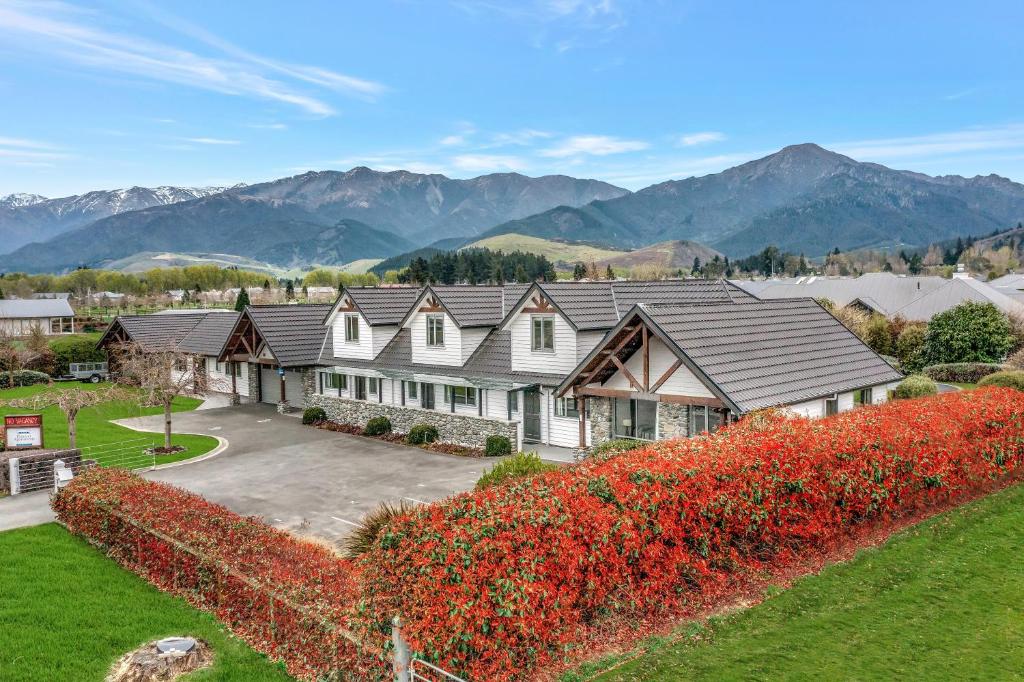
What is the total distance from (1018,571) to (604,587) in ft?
24.2

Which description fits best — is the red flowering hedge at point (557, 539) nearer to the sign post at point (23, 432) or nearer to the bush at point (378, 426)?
the sign post at point (23, 432)

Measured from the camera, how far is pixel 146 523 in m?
14.6

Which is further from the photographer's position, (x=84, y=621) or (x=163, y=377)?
(x=163, y=377)

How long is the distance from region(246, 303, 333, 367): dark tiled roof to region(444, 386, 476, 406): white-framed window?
10.8m

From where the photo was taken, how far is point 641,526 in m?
10.5

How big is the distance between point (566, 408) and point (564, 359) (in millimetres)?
1845

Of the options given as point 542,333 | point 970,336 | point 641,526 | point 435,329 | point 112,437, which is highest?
point 435,329

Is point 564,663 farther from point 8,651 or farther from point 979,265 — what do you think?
point 979,265

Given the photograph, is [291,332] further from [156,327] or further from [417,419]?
[156,327]

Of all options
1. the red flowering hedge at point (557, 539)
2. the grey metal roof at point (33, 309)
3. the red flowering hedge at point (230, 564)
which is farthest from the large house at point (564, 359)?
the grey metal roof at point (33, 309)

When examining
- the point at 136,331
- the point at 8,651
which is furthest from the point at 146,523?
the point at 136,331

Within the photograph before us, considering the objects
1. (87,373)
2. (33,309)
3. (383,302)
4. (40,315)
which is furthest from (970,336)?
(33,309)

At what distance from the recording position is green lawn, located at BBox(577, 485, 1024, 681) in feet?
29.8

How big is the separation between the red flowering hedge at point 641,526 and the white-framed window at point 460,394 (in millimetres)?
15710
